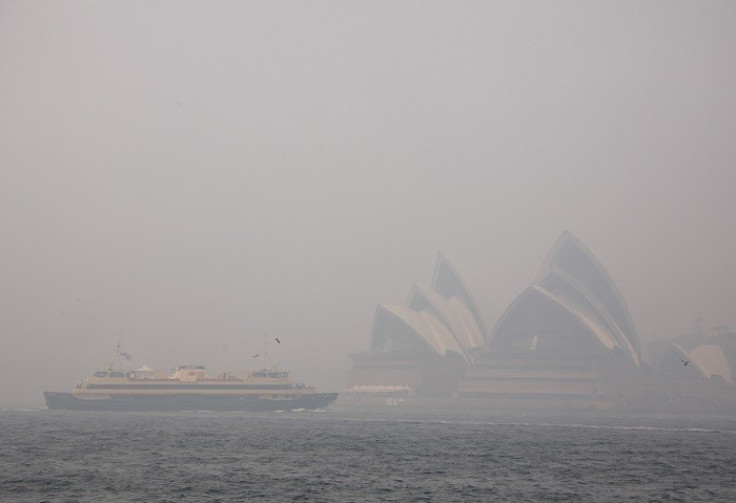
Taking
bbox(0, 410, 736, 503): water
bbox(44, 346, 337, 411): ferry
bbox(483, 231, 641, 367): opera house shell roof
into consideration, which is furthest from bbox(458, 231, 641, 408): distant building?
bbox(0, 410, 736, 503): water

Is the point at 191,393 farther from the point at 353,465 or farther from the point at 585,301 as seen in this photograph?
the point at 585,301

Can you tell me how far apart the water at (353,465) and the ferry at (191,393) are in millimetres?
38985

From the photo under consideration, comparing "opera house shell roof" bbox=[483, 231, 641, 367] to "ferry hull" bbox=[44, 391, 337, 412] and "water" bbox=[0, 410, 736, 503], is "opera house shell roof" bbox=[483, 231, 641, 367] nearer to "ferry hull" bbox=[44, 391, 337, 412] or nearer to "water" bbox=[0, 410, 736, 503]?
"ferry hull" bbox=[44, 391, 337, 412]

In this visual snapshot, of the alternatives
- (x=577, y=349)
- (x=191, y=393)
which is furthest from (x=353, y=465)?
(x=577, y=349)

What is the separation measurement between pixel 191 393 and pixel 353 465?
8085 centimetres

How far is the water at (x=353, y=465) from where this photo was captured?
4331 centimetres

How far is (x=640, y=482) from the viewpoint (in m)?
49.4

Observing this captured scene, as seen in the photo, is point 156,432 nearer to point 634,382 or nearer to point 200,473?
point 200,473

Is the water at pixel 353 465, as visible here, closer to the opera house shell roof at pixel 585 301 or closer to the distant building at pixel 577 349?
the distant building at pixel 577 349

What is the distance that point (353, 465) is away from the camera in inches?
2210

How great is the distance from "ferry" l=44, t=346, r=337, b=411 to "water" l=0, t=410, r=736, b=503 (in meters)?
39.0

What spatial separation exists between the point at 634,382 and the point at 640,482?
513 feet

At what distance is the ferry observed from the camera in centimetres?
13075

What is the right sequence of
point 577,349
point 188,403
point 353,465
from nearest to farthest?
point 353,465 < point 188,403 < point 577,349
